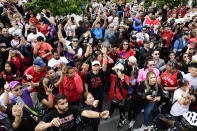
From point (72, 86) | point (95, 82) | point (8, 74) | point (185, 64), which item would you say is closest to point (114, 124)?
point (95, 82)

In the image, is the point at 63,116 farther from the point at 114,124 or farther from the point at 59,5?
the point at 59,5

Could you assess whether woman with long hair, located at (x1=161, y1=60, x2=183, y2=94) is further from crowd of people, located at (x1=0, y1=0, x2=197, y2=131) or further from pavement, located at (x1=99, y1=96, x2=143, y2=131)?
pavement, located at (x1=99, y1=96, x2=143, y2=131)

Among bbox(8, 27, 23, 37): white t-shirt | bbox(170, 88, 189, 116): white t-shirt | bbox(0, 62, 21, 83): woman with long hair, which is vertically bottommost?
bbox(170, 88, 189, 116): white t-shirt

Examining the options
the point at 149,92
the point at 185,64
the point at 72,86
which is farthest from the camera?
the point at 185,64

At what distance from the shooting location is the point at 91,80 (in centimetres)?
545

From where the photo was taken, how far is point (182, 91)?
5.04m

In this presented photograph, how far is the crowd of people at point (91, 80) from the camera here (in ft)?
13.1

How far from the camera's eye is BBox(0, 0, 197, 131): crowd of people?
401cm

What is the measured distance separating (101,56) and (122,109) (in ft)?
4.86

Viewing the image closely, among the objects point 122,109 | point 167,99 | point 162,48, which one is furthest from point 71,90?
point 162,48

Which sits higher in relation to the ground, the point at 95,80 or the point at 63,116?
the point at 95,80

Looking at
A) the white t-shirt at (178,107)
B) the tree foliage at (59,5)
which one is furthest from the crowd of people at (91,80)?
the tree foliage at (59,5)

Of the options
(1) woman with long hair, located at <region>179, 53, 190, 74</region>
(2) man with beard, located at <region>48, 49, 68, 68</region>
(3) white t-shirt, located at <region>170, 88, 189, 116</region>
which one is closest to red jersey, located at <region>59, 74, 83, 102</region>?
(2) man with beard, located at <region>48, 49, 68, 68</region>

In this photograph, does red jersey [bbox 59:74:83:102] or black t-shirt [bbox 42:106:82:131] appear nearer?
black t-shirt [bbox 42:106:82:131]
